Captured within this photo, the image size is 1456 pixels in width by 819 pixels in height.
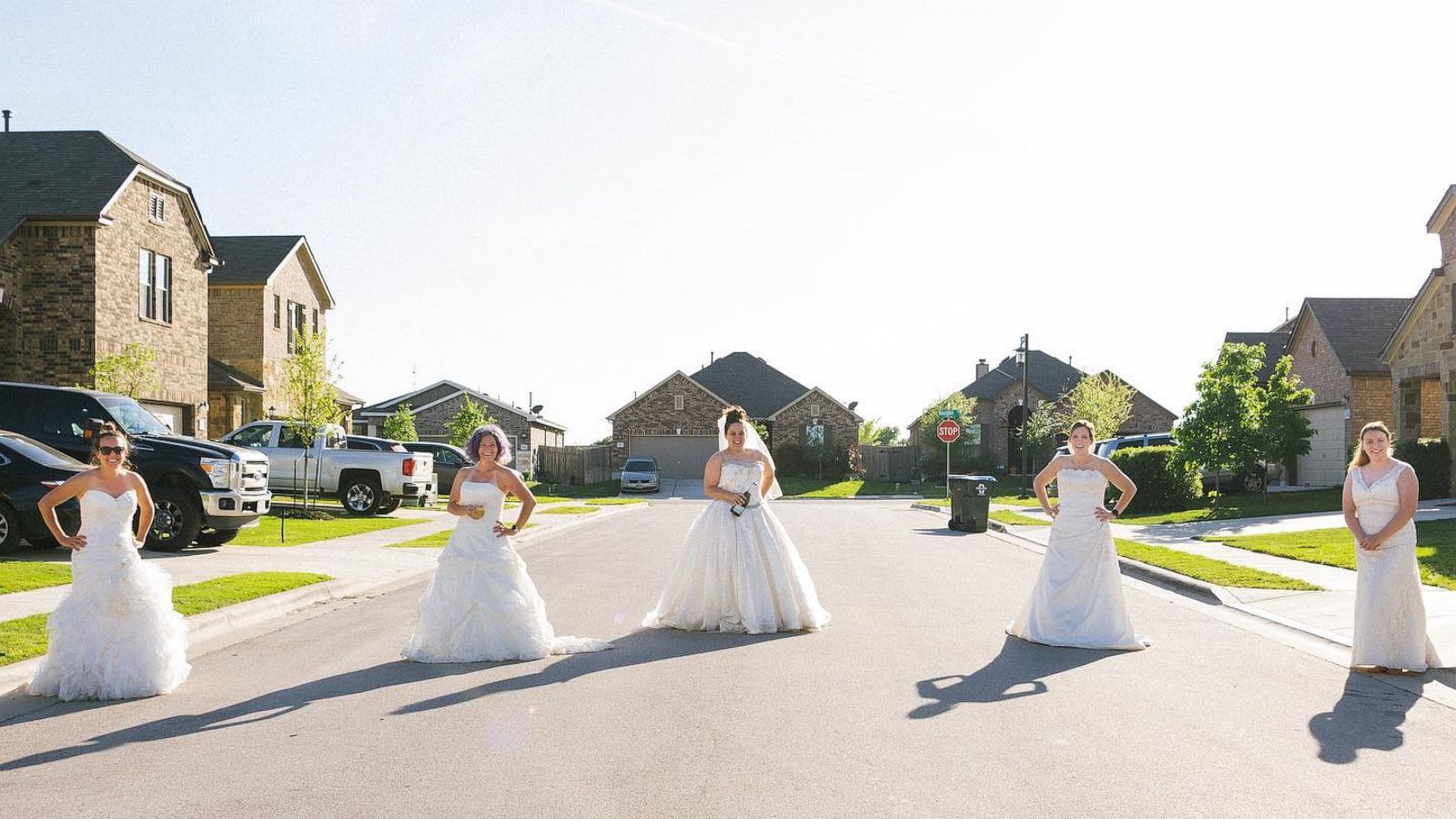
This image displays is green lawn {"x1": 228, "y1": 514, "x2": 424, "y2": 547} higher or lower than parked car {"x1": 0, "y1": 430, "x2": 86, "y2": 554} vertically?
lower

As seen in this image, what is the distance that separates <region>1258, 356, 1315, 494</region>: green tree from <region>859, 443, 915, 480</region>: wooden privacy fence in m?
30.4

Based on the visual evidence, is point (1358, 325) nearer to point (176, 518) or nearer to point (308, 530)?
point (308, 530)

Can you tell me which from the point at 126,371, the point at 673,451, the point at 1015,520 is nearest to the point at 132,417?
the point at 126,371

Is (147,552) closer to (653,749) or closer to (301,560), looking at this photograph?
(301,560)

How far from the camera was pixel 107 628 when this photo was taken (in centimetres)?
761

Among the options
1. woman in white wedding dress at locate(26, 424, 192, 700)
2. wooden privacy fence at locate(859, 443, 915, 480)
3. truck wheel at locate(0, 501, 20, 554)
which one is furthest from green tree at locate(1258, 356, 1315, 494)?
wooden privacy fence at locate(859, 443, 915, 480)

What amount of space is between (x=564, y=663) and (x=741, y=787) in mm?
3508

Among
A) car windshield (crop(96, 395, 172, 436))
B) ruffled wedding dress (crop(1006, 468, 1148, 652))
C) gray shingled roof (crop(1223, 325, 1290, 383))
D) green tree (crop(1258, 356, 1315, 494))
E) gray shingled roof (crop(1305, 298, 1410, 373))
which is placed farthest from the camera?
gray shingled roof (crop(1223, 325, 1290, 383))

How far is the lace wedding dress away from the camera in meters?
8.51

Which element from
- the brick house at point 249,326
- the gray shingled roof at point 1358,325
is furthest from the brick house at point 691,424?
the gray shingled roof at point 1358,325

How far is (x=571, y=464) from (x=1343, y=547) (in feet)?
137

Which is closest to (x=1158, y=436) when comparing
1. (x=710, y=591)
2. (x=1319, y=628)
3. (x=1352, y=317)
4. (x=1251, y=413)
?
(x=1251, y=413)

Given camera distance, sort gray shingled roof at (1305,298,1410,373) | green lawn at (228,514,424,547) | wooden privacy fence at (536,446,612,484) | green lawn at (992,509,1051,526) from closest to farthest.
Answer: green lawn at (228,514,424,547), green lawn at (992,509,1051,526), gray shingled roof at (1305,298,1410,373), wooden privacy fence at (536,446,612,484)

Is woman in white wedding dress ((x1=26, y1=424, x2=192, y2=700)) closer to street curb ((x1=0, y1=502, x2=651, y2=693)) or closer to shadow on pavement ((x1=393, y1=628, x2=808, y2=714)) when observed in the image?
street curb ((x1=0, y1=502, x2=651, y2=693))
